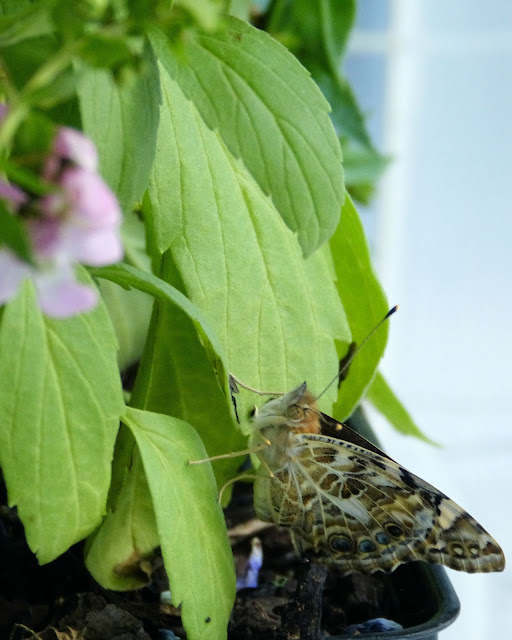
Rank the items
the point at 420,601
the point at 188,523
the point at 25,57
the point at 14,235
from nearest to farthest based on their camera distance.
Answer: the point at 14,235 → the point at 25,57 → the point at 188,523 → the point at 420,601

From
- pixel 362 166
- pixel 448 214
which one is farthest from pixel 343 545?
pixel 448 214

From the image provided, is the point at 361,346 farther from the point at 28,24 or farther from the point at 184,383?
the point at 28,24

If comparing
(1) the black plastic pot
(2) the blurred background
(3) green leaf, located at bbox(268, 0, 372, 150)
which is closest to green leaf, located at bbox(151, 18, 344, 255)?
(1) the black plastic pot

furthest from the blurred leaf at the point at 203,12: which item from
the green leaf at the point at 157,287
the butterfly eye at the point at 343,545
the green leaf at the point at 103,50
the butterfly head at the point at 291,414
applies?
the butterfly eye at the point at 343,545

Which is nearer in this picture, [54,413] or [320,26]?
[54,413]

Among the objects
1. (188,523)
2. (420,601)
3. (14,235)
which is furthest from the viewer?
(420,601)

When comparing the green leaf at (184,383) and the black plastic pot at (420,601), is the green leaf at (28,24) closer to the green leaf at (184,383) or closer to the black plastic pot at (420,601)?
the green leaf at (184,383)

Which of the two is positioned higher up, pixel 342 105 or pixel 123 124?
pixel 123 124

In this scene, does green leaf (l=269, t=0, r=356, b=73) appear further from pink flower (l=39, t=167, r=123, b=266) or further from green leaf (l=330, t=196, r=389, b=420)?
pink flower (l=39, t=167, r=123, b=266)

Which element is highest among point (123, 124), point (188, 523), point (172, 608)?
point (123, 124)
